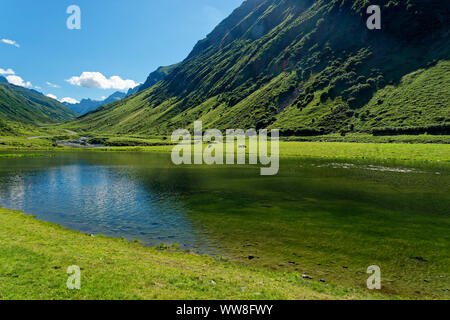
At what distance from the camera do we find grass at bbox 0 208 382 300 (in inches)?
549

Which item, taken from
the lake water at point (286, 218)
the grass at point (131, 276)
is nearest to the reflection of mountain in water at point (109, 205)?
the lake water at point (286, 218)

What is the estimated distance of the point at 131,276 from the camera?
1591 cm

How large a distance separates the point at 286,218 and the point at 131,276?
70.2 ft

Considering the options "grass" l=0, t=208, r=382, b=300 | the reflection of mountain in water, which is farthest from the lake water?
"grass" l=0, t=208, r=382, b=300

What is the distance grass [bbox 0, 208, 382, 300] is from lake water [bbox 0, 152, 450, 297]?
2.63 metres

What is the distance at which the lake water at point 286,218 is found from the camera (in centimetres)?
2047

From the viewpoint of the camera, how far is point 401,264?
66.2ft

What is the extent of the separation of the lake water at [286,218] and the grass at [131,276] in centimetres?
263

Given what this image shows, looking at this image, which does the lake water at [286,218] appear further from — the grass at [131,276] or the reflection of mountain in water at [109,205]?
the grass at [131,276]

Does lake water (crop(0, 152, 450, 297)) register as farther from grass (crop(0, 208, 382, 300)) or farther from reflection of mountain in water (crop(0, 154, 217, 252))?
grass (crop(0, 208, 382, 300))

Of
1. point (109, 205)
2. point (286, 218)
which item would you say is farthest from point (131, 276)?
point (109, 205)

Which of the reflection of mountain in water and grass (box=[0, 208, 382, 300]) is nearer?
grass (box=[0, 208, 382, 300])
